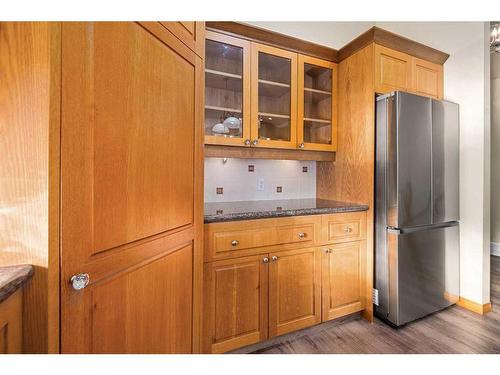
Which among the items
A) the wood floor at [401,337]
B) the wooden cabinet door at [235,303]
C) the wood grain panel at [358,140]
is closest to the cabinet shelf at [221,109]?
the wood grain panel at [358,140]

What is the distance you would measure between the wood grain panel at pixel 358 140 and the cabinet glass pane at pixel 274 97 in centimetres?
49

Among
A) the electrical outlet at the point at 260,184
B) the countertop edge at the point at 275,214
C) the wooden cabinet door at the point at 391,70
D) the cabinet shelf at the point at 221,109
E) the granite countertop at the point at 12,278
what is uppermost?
the wooden cabinet door at the point at 391,70

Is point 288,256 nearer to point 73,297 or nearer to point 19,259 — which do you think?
point 73,297

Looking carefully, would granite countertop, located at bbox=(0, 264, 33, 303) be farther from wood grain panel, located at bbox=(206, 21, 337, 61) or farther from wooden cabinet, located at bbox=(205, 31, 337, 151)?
wood grain panel, located at bbox=(206, 21, 337, 61)

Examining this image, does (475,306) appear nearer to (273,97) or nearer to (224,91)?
(273,97)

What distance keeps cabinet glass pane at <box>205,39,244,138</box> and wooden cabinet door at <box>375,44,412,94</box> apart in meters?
1.01

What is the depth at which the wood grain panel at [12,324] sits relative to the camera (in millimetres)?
545

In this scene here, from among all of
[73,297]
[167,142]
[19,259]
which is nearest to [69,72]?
[167,142]

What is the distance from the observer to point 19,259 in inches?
24.1

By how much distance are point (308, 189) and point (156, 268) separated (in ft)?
5.55

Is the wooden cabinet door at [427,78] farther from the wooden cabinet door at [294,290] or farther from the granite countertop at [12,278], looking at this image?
the granite countertop at [12,278]

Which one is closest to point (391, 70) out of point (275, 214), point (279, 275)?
point (275, 214)

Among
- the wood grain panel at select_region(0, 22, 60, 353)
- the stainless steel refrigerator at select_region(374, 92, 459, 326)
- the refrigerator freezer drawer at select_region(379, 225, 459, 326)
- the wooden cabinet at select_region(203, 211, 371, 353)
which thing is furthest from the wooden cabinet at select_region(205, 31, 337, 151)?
the wood grain panel at select_region(0, 22, 60, 353)

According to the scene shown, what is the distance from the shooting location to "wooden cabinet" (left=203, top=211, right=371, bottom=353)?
1.36 metres
